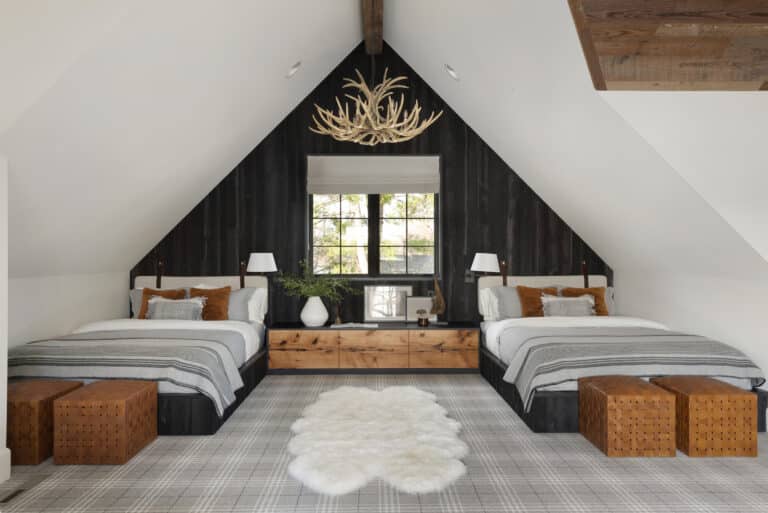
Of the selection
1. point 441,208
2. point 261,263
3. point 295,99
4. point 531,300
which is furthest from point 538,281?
point 295,99

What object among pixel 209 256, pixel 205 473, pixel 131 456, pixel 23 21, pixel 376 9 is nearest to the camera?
pixel 23 21

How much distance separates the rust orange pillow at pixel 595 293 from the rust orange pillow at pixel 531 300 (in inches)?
5.0

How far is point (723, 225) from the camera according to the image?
3.84 metres

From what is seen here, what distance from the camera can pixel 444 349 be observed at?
226 inches

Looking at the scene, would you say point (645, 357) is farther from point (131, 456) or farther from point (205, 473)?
point (131, 456)

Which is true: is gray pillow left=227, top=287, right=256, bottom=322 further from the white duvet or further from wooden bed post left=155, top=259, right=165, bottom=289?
wooden bed post left=155, top=259, right=165, bottom=289

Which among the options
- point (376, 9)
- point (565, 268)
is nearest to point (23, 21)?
point (376, 9)

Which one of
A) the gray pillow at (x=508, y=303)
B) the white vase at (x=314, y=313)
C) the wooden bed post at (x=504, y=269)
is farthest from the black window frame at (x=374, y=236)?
the gray pillow at (x=508, y=303)

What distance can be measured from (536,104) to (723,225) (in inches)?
61.1

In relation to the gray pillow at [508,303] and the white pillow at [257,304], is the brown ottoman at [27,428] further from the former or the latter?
the gray pillow at [508,303]

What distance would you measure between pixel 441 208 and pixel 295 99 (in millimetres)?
1949

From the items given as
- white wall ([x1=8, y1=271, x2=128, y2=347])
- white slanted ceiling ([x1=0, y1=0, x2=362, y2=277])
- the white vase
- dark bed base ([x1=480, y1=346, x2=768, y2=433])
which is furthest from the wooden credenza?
dark bed base ([x1=480, y1=346, x2=768, y2=433])

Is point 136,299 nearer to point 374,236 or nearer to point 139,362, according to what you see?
point 139,362

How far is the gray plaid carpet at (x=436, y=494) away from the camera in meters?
2.69
